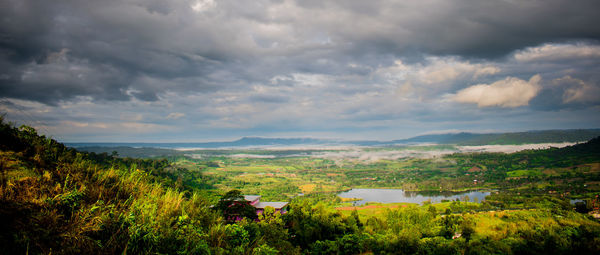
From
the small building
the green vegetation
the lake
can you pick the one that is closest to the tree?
the green vegetation

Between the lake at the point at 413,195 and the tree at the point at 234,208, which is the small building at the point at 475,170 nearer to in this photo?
the lake at the point at 413,195

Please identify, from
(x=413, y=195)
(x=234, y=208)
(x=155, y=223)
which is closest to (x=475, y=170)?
(x=413, y=195)

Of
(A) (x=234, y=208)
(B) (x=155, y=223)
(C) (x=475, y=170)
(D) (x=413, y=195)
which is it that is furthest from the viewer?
(C) (x=475, y=170)

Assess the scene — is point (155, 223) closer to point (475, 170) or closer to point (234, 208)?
point (234, 208)

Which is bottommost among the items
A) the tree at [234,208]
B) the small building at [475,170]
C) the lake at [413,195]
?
the lake at [413,195]

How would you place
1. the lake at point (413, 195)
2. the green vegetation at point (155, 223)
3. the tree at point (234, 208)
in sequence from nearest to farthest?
the green vegetation at point (155, 223)
the tree at point (234, 208)
the lake at point (413, 195)

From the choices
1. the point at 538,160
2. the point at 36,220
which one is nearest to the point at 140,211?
the point at 36,220

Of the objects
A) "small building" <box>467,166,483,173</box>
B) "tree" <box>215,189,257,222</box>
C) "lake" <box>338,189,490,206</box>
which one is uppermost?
"tree" <box>215,189,257,222</box>

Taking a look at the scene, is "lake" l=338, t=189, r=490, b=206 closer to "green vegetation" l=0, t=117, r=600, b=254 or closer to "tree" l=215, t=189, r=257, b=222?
"green vegetation" l=0, t=117, r=600, b=254

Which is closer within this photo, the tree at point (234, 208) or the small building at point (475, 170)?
the tree at point (234, 208)

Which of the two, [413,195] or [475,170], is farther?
[475,170]

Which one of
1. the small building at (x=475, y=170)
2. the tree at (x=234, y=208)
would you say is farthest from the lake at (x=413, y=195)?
the tree at (x=234, y=208)

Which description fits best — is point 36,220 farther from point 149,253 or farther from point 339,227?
point 339,227

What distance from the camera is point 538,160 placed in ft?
552
